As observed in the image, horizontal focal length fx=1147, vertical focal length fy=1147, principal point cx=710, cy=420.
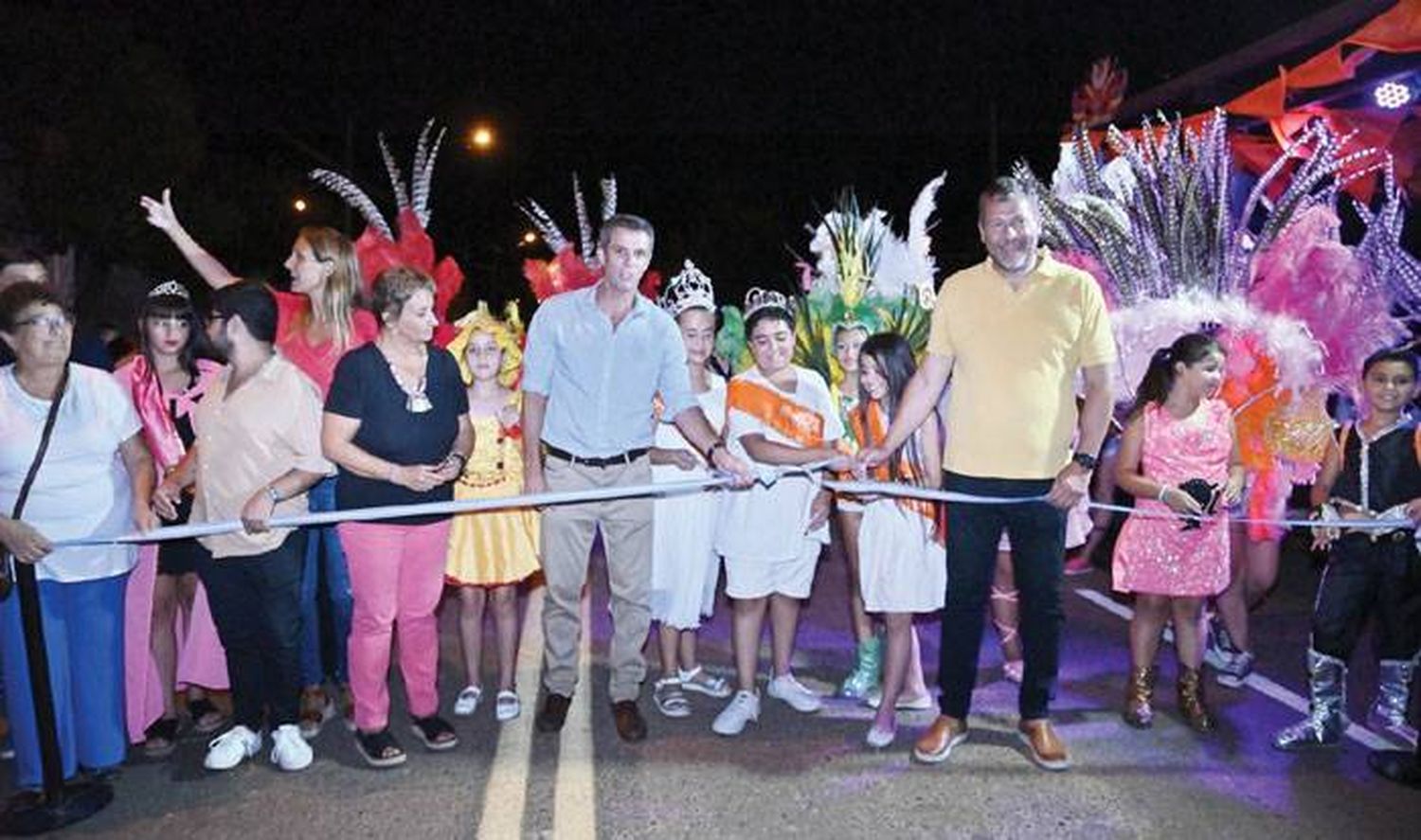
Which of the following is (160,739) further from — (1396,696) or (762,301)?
(1396,696)

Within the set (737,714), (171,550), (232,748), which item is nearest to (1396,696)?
(737,714)

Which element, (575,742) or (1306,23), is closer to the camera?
(575,742)

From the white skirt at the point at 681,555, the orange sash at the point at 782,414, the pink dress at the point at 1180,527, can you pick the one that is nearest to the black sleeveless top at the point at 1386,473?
the pink dress at the point at 1180,527

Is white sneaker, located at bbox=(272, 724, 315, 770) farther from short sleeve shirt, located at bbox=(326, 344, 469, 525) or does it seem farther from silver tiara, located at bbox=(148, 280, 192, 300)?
silver tiara, located at bbox=(148, 280, 192, 300)

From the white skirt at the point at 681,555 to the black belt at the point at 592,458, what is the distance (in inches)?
22.4

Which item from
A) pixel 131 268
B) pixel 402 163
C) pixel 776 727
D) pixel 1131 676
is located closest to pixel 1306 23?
pixel 1131 676

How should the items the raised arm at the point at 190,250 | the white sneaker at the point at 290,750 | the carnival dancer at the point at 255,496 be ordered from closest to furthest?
1. the carnival dancer at the point at 255,496
2. the white sneaker at the point at 290,750
3. the raised arm at the point at 190,250

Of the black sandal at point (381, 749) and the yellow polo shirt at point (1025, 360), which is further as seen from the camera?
the black sandal at point (381, 749)

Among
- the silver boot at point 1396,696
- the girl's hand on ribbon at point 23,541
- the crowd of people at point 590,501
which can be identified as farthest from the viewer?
the silver boot at point 1396,696

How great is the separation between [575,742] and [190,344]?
2.55 metres

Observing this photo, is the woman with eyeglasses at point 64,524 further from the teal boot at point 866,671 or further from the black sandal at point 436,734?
the teal boot at point 866,671

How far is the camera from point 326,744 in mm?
5055

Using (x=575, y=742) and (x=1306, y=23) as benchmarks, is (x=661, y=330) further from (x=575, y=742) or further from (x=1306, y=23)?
(x=1306, y=23)

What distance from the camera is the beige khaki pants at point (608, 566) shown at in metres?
5.12
